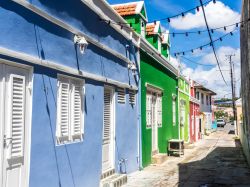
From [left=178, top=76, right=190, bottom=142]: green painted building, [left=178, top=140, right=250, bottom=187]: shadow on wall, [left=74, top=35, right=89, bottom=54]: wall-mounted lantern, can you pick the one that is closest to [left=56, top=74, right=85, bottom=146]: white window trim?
[left=74, top=35, right=89, bottom=54]: wall-mounted lantern

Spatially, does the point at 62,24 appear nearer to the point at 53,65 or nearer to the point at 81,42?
the point at 81,42

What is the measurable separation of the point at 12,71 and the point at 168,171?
843 centimetres

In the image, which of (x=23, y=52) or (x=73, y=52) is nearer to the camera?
(x=23, y=52)

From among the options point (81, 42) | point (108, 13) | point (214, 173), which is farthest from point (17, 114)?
point (214, 173)

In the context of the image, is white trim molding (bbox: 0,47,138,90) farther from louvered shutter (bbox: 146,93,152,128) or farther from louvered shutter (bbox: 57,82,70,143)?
louvered shutter (bbox: 146,93,152,128)

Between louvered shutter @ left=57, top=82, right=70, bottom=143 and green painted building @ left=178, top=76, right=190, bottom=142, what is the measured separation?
639 inches

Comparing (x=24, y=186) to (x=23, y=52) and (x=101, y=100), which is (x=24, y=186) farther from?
(x=101, y=100)

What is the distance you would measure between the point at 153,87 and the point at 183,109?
10.6 m

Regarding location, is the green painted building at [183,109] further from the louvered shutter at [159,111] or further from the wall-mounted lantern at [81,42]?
the wall-mounted lantern at [81,42]

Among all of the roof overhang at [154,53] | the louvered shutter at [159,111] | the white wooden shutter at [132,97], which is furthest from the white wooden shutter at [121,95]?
the louvered shutter at [159,111]

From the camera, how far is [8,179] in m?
5.91

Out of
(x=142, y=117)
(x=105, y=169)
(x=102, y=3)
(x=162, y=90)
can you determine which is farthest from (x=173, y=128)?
(x=102, y=3)

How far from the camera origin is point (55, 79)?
7395 mm

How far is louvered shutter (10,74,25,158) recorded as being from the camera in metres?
6.11
